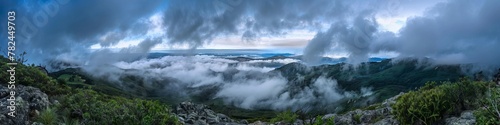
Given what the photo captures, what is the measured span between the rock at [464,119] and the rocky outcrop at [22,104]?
42.5m

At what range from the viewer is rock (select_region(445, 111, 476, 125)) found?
3747cm

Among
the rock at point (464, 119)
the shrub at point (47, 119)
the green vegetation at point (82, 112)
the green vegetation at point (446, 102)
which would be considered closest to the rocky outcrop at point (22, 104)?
the green vegetation at point (82, 112)

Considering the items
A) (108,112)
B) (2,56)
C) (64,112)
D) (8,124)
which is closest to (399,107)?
(108,112)

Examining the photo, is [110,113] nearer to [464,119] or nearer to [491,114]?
[491,114]

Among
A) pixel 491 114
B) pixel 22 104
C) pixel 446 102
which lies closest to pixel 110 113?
Result: pixel 22 104

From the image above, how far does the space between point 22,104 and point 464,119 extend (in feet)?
150

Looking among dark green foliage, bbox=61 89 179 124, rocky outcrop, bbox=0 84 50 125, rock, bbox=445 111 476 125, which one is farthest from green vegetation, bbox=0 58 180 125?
rock, bbox=445 111 476 125

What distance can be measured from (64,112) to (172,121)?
11074mm

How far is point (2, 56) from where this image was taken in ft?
187

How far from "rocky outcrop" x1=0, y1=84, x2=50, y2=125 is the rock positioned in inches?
1674

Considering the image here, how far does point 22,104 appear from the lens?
3166 centimetres

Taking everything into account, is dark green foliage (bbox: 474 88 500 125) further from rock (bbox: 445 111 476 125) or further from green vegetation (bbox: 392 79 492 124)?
green vegetation (bbox: 392 79 492 124)

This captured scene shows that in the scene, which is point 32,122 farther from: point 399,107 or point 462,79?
point 462,79

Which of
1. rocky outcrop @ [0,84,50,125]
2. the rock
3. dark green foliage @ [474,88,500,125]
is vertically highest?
dark green foliage @ [474,88,500,125]
